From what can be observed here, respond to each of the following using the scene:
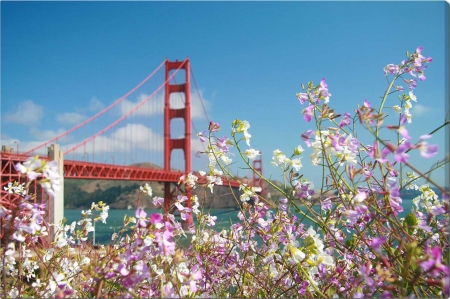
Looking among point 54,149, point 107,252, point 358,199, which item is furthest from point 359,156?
point 54,149

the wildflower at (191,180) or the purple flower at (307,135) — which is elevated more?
the purple flower at (307,135)

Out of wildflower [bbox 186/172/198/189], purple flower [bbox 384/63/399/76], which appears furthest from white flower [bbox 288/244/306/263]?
purple flower [bbox 384/63/399/76]

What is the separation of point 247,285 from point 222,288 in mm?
143

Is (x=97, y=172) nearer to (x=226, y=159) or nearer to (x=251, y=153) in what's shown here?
(x=226, y=159)

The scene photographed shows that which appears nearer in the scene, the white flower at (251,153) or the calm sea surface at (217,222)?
the white flower at (251,153)

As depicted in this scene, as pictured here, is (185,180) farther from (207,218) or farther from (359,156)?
(359,156)

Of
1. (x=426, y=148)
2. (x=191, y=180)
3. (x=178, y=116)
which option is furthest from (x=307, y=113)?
(x=178, y=116)

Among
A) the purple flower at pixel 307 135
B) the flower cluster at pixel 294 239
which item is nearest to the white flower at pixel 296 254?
the flower cluster at pixel 294 239

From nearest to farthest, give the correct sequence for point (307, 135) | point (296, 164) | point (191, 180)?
point (307, 135)
point (296, 164)
point (191, 180)

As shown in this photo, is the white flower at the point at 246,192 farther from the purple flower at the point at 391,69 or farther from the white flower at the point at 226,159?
the purple flower at the point at 391,69

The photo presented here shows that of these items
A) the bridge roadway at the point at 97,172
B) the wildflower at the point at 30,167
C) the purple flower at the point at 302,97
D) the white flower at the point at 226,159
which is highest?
the bridge roadway at the point at 97,172

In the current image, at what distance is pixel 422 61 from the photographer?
193 cm

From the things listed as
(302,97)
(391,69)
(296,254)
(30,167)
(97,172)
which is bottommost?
(296,254)

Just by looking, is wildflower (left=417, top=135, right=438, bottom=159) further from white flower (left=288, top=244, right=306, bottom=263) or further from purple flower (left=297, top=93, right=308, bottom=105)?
purple flower (left=297, top=93, right=308, bottom=105)
